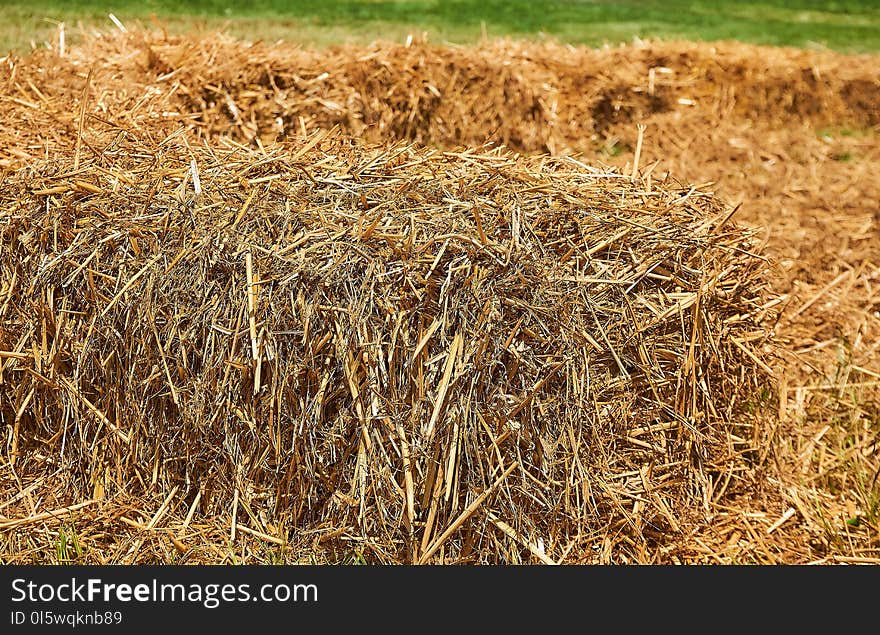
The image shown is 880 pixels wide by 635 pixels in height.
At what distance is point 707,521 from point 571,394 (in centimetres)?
90

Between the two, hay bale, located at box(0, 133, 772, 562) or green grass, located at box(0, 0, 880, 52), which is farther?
green grass, located at box(0, 0, 880, 52)

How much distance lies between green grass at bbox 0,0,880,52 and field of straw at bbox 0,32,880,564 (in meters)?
4.67

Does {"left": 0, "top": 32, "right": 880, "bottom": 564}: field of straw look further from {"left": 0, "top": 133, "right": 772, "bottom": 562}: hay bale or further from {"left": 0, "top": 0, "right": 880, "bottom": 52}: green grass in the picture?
{"left": 0, "top": 0, "right": 880, "bottom": 52}: green grass

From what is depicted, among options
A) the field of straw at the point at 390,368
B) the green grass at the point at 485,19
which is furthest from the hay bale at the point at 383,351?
the green grass at the point at 485,19

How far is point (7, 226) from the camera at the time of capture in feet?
11.2

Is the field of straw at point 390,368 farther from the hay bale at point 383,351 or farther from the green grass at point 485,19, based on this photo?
the green grass at point 485,19

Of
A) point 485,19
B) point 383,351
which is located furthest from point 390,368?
point 485,19

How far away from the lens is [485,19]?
13359 millimetres

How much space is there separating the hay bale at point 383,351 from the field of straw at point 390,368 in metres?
0.01

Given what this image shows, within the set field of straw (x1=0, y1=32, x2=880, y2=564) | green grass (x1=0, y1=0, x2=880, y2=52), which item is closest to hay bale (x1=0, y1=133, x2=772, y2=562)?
field of straw (x1=0, y1=32, x2=880, y2=564)

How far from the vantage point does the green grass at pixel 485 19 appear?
9.94 meters

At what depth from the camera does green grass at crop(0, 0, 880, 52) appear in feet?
32.6

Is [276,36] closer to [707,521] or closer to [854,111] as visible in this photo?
[854,111]

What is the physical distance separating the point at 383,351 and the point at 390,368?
0.23 feet
